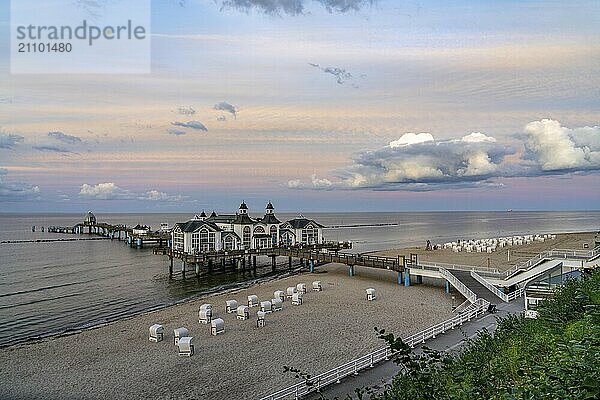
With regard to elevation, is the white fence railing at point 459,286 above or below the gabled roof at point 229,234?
below

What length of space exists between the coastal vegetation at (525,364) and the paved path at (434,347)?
3.03 m

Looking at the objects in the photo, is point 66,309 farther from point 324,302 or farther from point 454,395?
point 454,395

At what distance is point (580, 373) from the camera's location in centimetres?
440

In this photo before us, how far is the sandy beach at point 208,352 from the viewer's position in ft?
49.5

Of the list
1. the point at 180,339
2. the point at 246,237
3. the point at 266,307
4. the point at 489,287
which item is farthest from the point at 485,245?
the point at 180,339

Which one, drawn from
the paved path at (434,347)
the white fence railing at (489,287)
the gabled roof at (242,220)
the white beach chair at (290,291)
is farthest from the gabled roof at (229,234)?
the paved path at (434,347)

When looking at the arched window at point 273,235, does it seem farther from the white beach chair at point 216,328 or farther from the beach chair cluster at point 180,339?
the beach chair cluster at point 180,339

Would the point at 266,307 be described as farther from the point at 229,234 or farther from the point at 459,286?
the point at 229,234

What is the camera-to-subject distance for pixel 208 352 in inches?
717

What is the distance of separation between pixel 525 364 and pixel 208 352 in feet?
43.6

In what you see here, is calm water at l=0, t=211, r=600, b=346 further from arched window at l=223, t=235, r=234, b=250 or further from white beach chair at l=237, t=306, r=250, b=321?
white beach chair at l=237, t=306, r=250, b=321

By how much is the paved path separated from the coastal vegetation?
3.03 m

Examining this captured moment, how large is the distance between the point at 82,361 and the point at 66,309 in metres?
11.4

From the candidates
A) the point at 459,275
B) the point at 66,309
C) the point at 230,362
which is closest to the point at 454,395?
the point at 230,362
